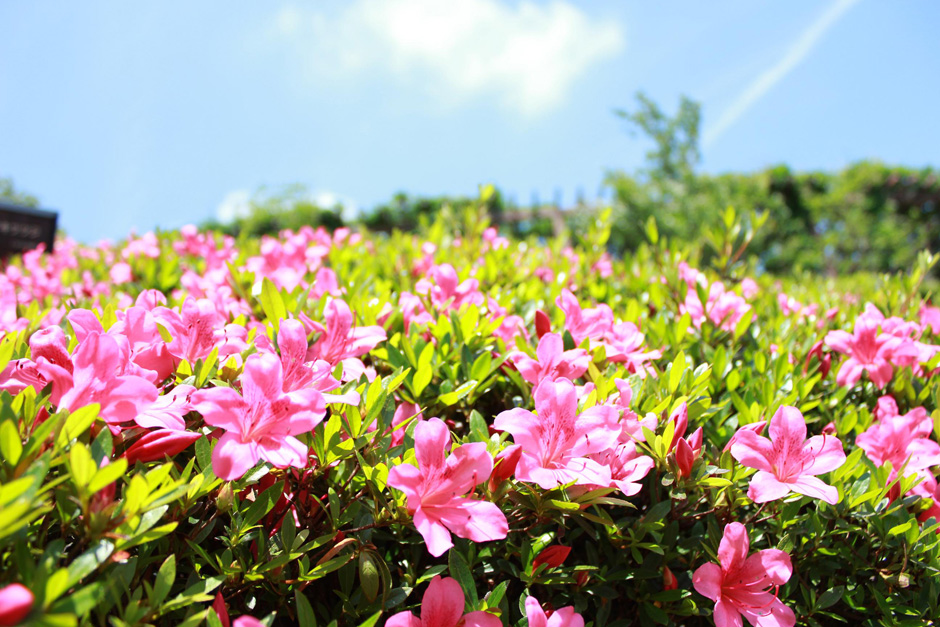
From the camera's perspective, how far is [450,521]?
0.95m

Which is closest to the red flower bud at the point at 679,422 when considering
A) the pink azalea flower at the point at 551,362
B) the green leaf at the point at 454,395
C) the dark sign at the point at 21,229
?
the pink azalea flower at the point at 551,362

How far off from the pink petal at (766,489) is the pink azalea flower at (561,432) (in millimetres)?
296

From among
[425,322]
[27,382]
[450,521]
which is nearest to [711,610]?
[450,521]

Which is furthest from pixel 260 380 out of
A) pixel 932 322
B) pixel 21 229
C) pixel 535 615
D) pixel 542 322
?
pixel 21 229

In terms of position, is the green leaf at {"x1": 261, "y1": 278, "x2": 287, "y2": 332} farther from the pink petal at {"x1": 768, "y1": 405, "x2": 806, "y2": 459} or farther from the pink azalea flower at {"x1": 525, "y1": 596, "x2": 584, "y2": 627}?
the pink petal at {"x1": 768, "y1": 405, "x2": 806, "y2": 459}

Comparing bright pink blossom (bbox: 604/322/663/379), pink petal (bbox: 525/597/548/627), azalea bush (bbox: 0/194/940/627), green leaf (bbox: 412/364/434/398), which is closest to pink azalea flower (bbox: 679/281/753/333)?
azalea bush (bbox: 0/194/940/627)

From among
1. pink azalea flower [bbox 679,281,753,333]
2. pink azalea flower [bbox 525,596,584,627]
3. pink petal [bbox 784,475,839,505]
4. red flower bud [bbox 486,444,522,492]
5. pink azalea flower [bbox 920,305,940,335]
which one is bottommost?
pink azalea flower [bbox 525,596,584,627]

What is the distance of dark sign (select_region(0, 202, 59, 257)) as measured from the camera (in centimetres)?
556

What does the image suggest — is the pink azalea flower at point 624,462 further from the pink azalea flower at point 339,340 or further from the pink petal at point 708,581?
the pink azalea flower at point 339,340

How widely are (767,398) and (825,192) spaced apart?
25.3m

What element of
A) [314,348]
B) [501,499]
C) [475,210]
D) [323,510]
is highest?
[475,210]

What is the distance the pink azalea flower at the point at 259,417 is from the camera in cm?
89

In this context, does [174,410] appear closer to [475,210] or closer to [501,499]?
[501,499]

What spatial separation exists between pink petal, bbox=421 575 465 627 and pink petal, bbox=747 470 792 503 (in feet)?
1.95
